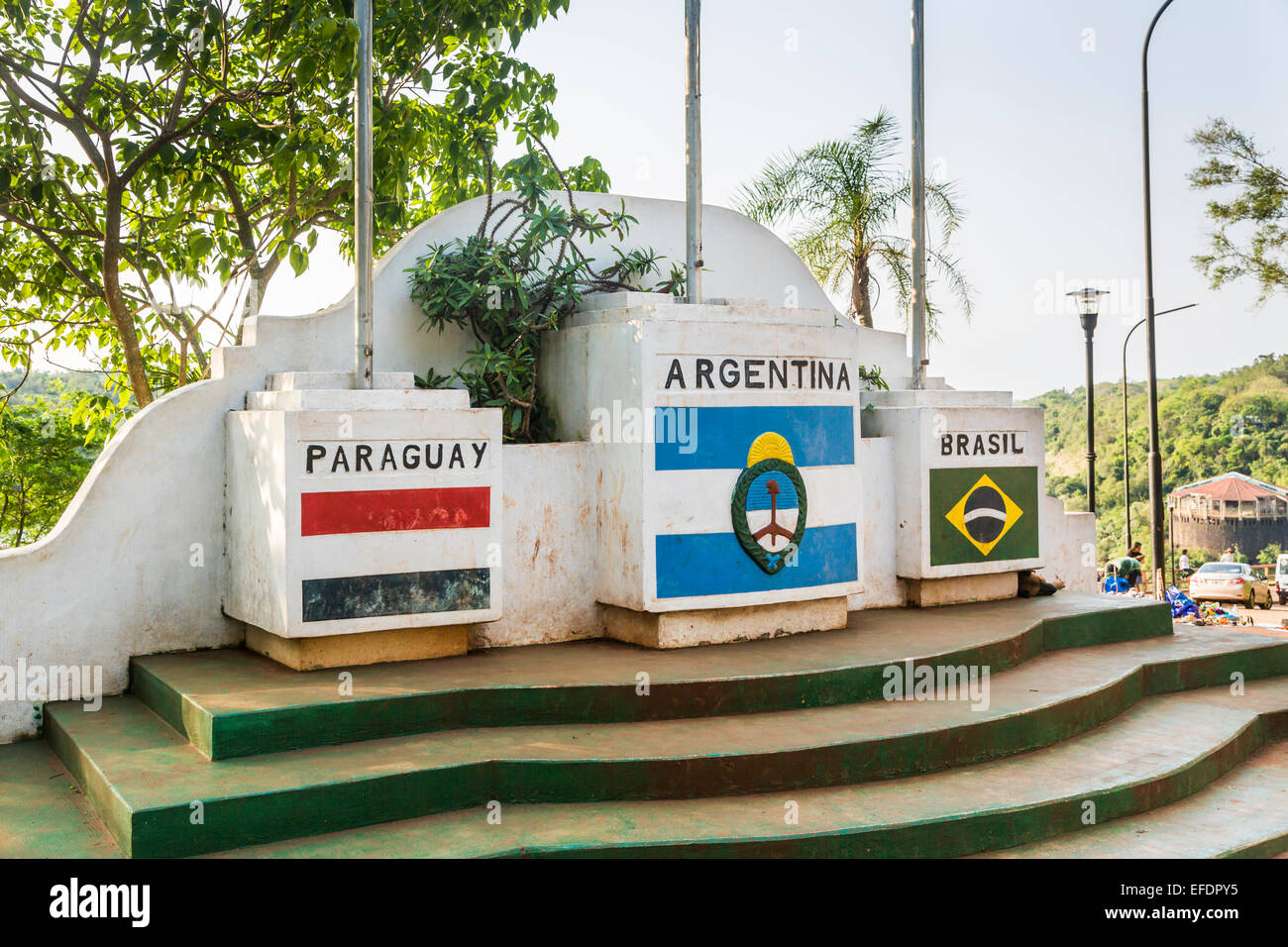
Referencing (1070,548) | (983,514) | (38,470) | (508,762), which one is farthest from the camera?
(38,470)

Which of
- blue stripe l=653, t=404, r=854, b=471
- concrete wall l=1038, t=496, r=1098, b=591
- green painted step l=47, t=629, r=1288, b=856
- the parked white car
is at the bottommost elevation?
the parked white car

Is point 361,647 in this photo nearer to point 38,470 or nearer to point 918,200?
point 918,200

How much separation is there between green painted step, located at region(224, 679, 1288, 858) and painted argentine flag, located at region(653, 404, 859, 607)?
183 cm

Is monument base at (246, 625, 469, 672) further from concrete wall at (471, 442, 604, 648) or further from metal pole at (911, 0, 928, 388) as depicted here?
metal pole at (911, 0, 928, 388)

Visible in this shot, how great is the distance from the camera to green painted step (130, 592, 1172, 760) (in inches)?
205

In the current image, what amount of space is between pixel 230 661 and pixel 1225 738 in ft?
18.2

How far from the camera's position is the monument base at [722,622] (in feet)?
21.9

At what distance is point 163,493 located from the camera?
6527 mm

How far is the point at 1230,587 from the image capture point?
24984 millimetres

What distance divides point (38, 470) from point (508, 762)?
34.1 feet

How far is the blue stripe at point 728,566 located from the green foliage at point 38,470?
867cm

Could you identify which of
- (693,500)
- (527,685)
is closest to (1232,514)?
(693,500)

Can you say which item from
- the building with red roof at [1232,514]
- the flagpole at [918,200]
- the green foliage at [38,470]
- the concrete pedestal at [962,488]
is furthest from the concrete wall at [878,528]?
the building with red roof at [1232,514]

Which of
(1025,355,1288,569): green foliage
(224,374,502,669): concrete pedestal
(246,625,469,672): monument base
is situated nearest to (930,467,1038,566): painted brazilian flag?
(224,374,502,669): concrete pedestal
